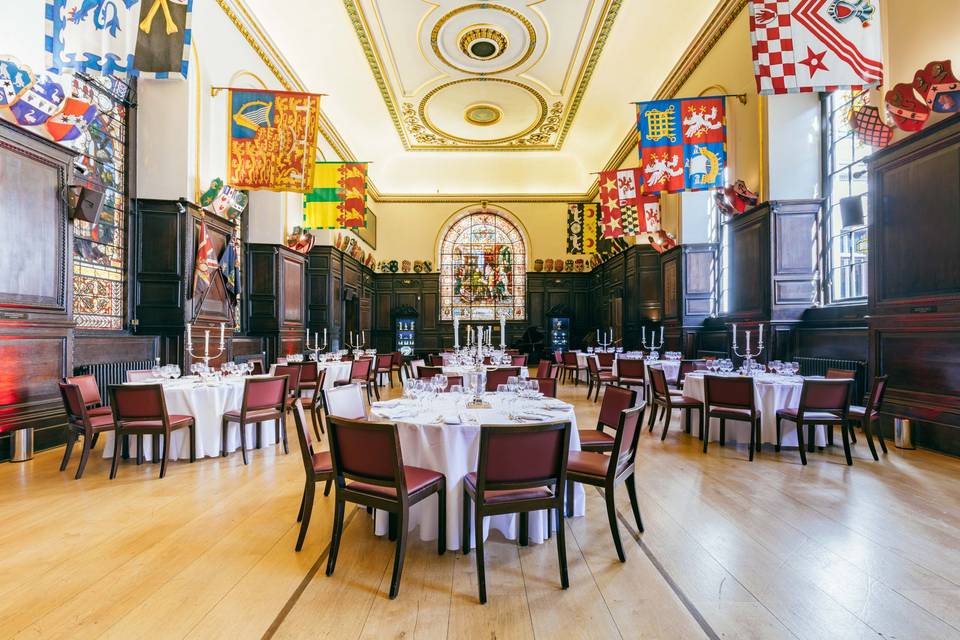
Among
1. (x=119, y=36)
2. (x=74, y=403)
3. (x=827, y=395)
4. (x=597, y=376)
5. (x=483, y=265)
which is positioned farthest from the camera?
(x=483, y=265)

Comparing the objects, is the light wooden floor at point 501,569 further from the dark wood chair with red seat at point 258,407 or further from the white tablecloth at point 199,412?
the dark wood chair with red seat at point 258,407

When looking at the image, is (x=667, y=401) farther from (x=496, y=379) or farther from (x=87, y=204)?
(x=87, y=204)

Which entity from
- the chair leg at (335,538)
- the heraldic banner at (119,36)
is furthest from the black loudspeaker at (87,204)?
the chair leg at (335,538)

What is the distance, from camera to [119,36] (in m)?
4.21

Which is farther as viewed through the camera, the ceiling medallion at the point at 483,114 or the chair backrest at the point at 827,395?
the ceiling medallion at the point at 483,114

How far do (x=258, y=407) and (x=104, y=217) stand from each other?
12.3 feet

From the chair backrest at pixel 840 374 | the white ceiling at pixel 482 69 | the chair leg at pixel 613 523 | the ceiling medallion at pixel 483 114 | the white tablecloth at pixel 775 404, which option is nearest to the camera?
the chair leg at pixel 613 523

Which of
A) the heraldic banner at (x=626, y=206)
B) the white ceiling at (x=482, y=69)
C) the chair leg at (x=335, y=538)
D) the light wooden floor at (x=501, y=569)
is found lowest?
the light wooden floor at (x=501, y=569)

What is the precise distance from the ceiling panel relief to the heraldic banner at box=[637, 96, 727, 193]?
3.07 meters

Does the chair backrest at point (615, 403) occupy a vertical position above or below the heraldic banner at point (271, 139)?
below

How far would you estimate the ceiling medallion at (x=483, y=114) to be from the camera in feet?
46.1

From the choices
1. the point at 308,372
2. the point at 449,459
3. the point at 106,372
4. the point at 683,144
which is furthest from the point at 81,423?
the point at 683,144

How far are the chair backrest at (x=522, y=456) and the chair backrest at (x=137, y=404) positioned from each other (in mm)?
3375

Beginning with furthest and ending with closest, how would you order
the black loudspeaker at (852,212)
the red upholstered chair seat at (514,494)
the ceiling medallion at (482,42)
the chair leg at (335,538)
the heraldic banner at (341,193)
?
the heraldic banner at (341,193), the ceiling medallion at (482,42), the black loudspeaker at (852,212), the chair leg at (335,538), the red upholstered chair seat at (514,494)
